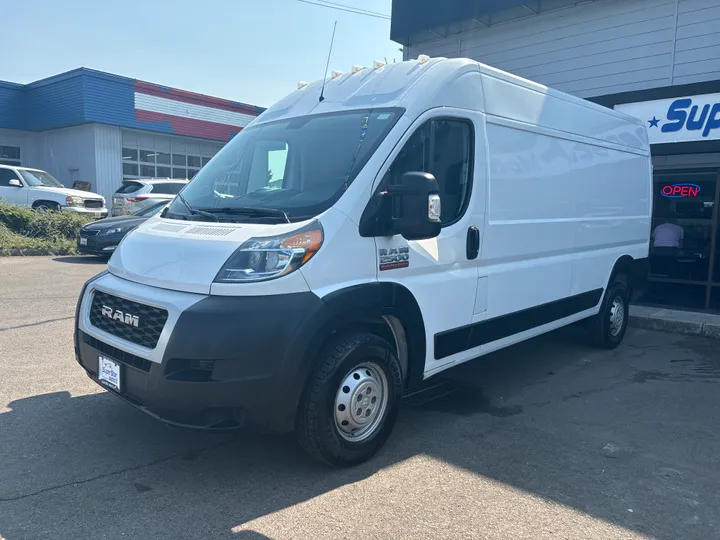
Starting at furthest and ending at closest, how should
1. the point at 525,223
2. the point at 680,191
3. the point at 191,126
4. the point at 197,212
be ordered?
the point at 191,126 → the point at 680,191 → the point at 525,223 → the point at 197,212

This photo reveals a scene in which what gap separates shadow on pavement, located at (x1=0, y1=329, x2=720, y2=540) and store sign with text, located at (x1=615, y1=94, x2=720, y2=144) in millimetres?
4718

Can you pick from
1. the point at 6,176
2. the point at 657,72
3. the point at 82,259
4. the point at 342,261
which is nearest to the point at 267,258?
the point at 342,261

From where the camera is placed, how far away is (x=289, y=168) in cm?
397

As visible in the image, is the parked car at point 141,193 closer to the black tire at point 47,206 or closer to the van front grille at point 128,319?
the black tire at point 47,206

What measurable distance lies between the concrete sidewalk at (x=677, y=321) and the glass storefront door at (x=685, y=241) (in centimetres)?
100

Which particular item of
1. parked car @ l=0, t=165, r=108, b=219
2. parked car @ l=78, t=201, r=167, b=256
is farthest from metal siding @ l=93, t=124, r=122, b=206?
parked car @ l=78, t=201, r=167, b=256

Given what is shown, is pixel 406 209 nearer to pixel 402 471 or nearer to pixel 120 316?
pixel 402 471

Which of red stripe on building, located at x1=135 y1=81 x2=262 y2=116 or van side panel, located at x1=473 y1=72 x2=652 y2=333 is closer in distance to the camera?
van side panel, located at x1=473 y1=72 x2=652 y2=333

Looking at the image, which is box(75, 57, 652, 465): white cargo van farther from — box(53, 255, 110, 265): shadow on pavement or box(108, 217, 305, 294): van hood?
box(53, 255, 110, 265): shadow on pavement

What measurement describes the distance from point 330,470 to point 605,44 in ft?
30.0

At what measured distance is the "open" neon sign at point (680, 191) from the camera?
9.34m

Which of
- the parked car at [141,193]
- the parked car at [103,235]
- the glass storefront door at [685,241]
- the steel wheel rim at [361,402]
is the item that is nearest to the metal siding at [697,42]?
the glass storefront door at [685,241]

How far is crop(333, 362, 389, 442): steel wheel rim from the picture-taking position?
3.49 meters

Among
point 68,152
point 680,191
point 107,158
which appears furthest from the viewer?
point 68,152
